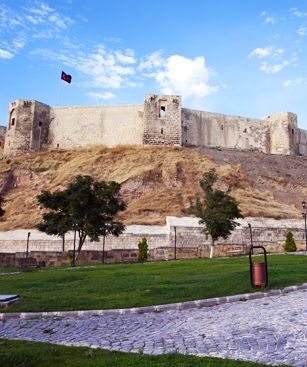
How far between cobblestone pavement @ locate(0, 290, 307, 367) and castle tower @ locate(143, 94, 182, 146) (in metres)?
36.5

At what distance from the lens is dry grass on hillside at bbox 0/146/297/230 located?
31.5 m

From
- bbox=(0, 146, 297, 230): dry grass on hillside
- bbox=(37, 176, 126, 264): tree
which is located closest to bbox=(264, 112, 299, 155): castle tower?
bbox=(0, 146, 297, 230): dry grass on hillside

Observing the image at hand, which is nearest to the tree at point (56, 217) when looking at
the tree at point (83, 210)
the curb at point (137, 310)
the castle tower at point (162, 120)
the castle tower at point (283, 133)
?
the tree at point (83, 210)

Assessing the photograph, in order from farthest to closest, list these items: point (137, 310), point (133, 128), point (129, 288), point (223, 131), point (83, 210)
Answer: point (223, 131) < point (133, 128) < point (83, 210) < point (129, 288) < point (137, 310)

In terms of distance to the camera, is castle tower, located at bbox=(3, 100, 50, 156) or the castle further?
castle tower, located at bbox=(3, 100, 50, 156)

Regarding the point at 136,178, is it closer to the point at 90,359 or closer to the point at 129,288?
the point at 129,288

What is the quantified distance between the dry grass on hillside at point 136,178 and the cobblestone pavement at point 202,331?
71.4 ft

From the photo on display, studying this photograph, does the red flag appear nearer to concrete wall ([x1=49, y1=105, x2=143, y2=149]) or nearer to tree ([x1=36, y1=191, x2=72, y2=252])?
concrete wall ([x1=49, y1=105, x2=143, y2=149])

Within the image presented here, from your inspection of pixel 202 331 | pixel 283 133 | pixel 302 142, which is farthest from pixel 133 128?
pixel 202 331

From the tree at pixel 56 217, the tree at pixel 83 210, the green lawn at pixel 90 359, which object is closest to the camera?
the green lawn at pixel 90 359

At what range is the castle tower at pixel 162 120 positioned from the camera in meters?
43.5

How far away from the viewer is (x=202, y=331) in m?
5.71

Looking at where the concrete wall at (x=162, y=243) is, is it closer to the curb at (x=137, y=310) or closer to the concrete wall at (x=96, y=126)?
the curb at (x=137, y=310)

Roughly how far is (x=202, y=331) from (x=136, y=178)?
99.6ft
